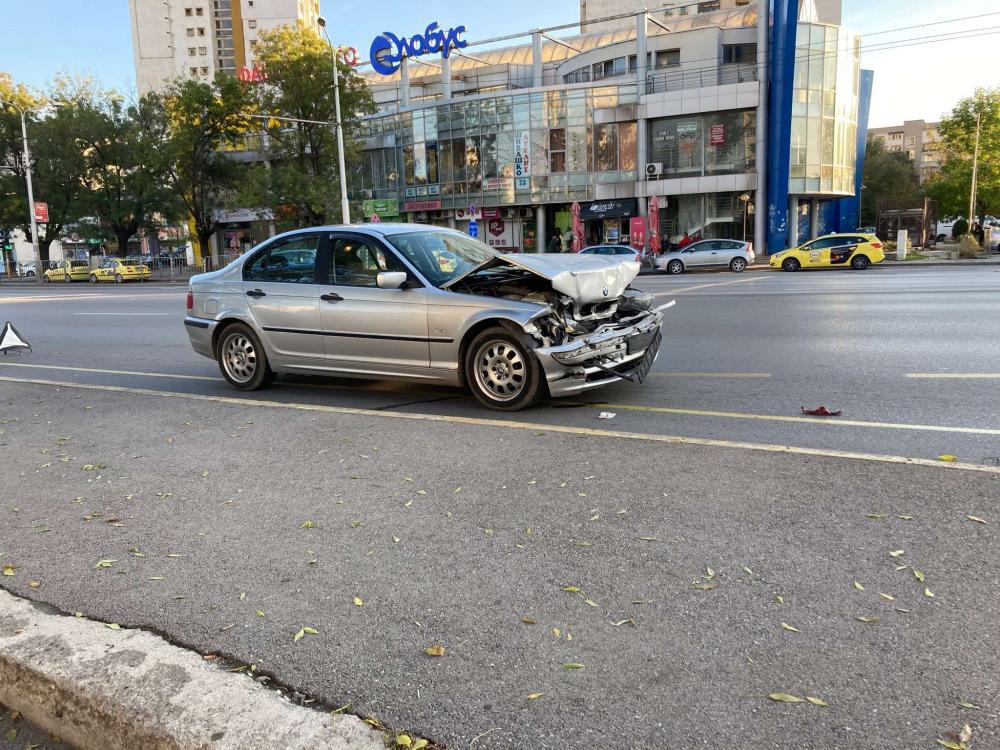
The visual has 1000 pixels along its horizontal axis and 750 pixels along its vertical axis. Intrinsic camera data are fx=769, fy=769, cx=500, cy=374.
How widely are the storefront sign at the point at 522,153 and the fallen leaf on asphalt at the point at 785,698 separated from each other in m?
46.8

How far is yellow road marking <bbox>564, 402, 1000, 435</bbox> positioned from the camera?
549 cm

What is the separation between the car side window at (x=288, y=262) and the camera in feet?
25.1

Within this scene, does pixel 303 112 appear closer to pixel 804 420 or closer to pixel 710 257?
pixel 710 257

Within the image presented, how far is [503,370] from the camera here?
6625 millimetres

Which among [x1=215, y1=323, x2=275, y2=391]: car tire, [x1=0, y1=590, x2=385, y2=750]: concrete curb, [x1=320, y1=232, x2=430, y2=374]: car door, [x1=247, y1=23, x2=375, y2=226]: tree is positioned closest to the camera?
[x1=0, y1=590, x2=385, y2=750]: concrete curb

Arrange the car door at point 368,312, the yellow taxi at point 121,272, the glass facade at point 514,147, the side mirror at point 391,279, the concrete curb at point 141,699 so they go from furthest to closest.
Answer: the glass facade at point 514,147 → the yellow taxi at point 121,272 → the car door at point 368,312 → the side mirror at point 391,279 → the concrete curb at point 141,699

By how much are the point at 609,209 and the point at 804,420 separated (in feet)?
136

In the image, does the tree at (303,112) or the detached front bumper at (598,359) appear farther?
the tree at (303,112)

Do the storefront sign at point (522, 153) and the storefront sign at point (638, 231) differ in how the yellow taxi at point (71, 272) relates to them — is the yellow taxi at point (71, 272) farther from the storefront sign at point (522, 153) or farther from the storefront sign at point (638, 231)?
the storefront sign at point (638, 231)

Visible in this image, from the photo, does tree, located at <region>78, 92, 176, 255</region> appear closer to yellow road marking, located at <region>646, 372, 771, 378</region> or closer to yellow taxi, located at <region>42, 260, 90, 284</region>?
yellow taxi, located at <region>42, 260, 90, 284</region>

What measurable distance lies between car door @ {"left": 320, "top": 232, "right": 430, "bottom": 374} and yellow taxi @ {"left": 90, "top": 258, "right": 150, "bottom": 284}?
41.4 m

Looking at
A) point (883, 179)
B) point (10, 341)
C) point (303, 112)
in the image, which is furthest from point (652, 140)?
point (10, 341)

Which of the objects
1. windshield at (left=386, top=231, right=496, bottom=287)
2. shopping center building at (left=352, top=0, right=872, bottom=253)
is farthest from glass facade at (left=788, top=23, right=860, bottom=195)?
windshield at (left=386, top=231, right=496, bottom=287)

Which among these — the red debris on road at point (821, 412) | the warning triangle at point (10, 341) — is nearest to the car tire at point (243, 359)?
the red debris on road at point (821, 412)
